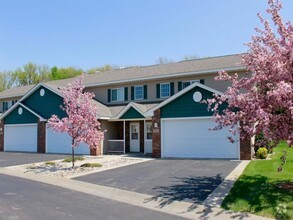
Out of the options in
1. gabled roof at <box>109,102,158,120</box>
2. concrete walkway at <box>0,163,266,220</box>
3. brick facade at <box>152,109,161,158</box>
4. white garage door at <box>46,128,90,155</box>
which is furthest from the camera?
white garage door at <box>46,128,90,155</box>

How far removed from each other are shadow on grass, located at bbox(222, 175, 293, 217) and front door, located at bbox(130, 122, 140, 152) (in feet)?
44.3

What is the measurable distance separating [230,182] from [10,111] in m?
22.3

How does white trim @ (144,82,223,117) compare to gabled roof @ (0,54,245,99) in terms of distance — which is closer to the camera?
white trim @ (144,82,223,117)

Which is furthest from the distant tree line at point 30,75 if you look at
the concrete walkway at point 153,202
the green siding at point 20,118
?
the concrete walkway at point 153,202

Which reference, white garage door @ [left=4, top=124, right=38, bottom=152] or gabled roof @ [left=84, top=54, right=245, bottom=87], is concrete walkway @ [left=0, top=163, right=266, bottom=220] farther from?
white garage door @ [left=4, top=124, right=38, bottom=152]

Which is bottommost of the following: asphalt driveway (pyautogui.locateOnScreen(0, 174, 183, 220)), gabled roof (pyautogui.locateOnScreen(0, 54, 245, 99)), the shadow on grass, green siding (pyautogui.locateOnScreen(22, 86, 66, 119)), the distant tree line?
asphalt driveway (pyautogui.locateOnScreen(0, 174, 183, 220))

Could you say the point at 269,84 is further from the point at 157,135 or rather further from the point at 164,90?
the point at 164,90

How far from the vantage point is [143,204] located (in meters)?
8.61

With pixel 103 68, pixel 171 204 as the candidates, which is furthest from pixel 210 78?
pixel 103 68

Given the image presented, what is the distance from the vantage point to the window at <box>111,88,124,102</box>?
1016 inches

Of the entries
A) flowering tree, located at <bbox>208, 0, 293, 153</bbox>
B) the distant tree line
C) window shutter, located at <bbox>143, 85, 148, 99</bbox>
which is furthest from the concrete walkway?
the distant tree line

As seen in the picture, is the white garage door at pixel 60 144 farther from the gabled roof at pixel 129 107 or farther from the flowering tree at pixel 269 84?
the flowering tree at pixel 269 84

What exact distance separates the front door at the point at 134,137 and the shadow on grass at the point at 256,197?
13.5 meters

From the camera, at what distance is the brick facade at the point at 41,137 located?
2471 cm
